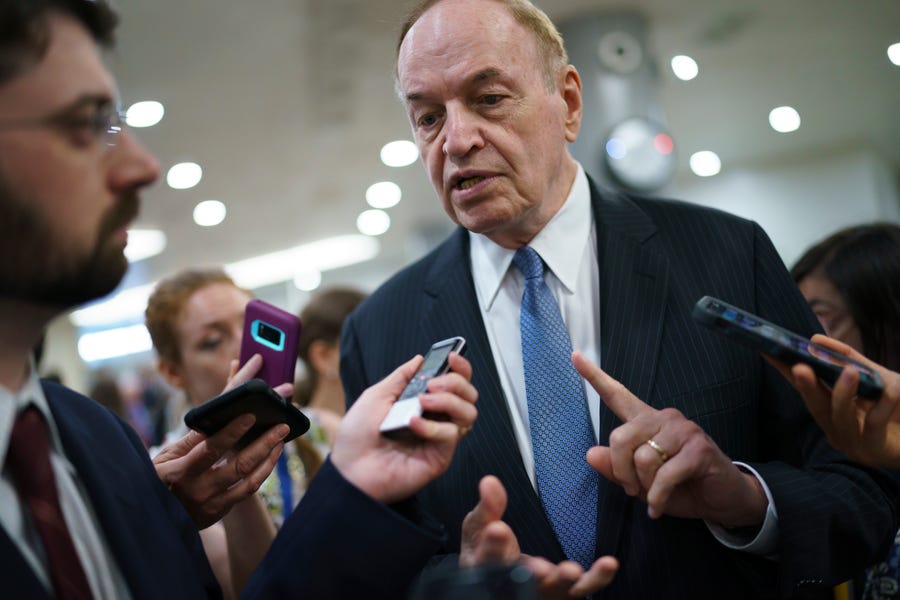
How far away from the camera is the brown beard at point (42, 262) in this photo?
101 cm

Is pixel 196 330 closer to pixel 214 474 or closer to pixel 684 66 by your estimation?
pixel 214 474

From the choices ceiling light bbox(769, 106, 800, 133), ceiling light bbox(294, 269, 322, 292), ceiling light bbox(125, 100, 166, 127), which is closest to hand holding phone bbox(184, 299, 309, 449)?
ceiling light bbox(125, 100, 166, 127)

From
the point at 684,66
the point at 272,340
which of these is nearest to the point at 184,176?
the point at 684,66

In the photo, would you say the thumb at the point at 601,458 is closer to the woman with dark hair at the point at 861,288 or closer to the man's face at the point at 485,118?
the man's face at the point at 485,118

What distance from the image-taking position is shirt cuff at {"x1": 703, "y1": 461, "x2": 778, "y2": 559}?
1.46 metres

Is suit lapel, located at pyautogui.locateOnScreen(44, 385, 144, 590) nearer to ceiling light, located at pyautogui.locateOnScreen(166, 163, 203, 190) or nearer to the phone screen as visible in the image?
the phone screen

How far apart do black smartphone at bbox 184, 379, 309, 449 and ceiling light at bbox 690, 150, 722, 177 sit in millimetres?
7848

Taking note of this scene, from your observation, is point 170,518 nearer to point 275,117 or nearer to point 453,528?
point 453,528

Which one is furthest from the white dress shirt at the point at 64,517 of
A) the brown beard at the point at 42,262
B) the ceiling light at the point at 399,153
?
the ceiling light at the point at 399,153

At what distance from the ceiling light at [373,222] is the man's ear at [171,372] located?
673cm

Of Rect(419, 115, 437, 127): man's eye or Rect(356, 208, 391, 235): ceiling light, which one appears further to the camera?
Rect(356, 208, 391, 235): ceiling light

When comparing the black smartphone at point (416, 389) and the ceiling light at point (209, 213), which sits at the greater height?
the ceiling light at point (209, 213)

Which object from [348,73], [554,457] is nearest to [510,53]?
[554,457]

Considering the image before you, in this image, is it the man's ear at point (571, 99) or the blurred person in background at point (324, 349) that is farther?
the blurred person in background at point (324, 349)
